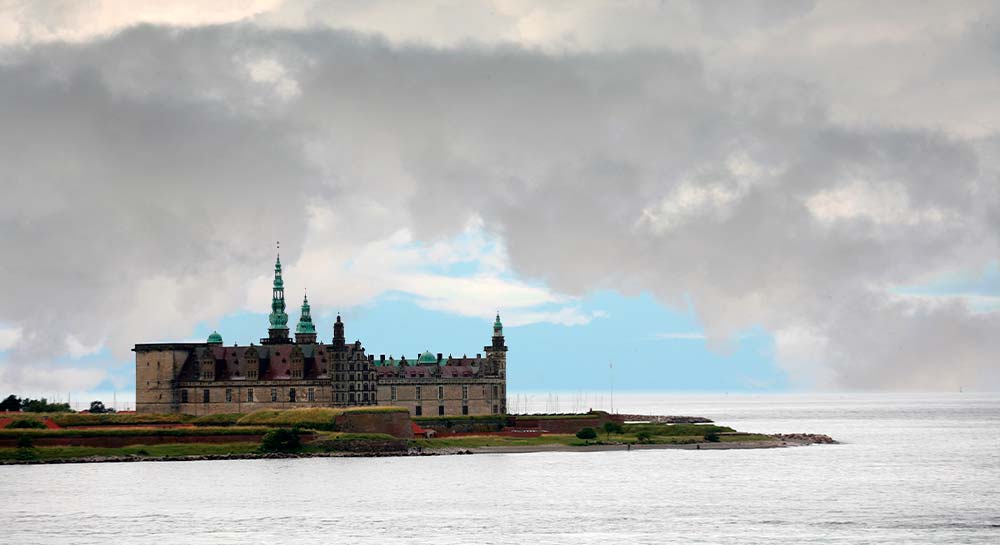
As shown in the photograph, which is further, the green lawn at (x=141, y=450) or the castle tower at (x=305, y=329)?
the castle tower at (x=305, y=329)

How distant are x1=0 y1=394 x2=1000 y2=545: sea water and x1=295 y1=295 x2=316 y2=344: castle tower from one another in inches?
1786

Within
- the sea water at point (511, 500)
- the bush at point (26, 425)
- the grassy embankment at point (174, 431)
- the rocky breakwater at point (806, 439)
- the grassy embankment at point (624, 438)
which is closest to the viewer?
the sea water at point (511, 500)

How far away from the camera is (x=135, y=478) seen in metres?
119

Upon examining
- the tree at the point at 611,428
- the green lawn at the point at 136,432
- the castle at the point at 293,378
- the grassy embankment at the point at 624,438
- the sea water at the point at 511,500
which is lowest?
the sea water at the point at 511,500

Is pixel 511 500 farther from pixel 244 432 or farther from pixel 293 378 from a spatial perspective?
pixel 293 378

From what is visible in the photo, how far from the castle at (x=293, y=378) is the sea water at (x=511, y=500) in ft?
108

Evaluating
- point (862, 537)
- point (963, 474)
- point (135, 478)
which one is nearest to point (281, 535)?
point (862, 537)

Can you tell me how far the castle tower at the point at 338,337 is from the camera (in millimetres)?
175500

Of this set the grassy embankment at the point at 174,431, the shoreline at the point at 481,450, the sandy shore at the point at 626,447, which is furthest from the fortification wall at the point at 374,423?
the sandy shore at the point at 626,447

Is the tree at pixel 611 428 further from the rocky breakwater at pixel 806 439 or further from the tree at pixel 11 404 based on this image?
the tree at pixel 11 404

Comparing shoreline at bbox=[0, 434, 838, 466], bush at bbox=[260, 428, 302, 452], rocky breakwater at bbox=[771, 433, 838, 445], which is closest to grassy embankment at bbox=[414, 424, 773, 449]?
shoreline at bbox=[0, 434, 838, 466]

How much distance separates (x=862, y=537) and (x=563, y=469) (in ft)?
182

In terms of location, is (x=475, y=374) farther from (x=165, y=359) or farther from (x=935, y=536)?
(x=935, y=536)

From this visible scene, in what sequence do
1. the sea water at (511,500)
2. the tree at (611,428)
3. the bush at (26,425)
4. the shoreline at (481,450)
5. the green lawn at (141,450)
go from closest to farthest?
the sea water at (511,500) < the green lawn at (141,450) < the shoreline at (481,450) < the bush at (26,425) < the tree at (611,428)
